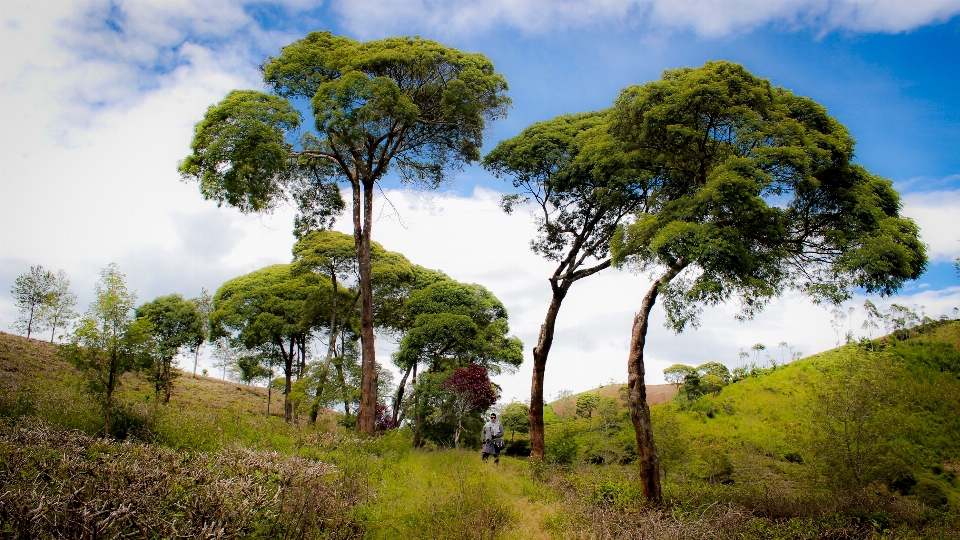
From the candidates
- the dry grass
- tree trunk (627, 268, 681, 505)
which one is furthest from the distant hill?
the dry grass

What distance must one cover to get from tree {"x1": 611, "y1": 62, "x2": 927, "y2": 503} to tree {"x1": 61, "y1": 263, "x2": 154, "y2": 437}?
34.3ft

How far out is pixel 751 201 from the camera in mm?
9914

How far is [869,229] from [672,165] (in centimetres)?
424

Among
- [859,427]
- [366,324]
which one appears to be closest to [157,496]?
[366,324]

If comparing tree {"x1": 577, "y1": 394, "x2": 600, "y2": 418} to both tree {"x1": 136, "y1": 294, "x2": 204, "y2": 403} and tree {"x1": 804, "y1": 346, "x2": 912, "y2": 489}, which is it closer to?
tree {"x1": 804, "y1": 346, "x2": 912, "y2": 489}

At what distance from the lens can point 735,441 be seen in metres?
20.0

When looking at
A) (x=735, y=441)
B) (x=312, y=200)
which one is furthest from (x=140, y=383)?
(x=735, y=441)

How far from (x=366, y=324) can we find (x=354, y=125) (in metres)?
5.95

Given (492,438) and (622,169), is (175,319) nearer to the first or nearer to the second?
(492,438)

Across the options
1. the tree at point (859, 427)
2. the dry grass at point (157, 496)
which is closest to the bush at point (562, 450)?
the tree at point (859, 427)

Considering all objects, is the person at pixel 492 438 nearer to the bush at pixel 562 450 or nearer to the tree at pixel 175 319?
the bush at pixel 562 450

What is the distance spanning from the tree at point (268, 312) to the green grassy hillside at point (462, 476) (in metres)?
7.73

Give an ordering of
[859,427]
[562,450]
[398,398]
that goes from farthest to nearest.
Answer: [398,398] < [562,450] < [859,427]

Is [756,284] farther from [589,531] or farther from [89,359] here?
[89,359]
